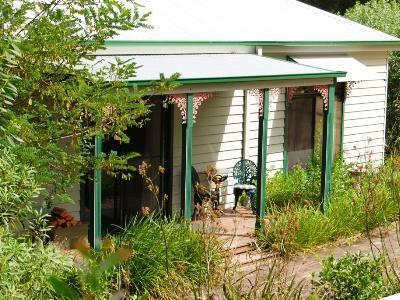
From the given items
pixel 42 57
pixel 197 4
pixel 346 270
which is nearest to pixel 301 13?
pixel 197 4

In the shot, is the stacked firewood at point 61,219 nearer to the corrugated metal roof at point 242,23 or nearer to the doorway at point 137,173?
the doorway at point 137,173

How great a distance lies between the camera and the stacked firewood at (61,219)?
10428mm

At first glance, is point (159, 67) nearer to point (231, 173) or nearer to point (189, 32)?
point (189, 32)

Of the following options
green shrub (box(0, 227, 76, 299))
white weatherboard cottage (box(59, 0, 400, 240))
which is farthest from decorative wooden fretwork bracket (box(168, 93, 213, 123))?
green shrub (box(0, 227, 76, 299))

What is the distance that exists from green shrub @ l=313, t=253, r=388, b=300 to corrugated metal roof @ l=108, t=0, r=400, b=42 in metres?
5.66

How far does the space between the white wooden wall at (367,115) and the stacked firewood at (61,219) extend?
7.16m

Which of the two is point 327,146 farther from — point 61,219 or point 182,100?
point 61,219

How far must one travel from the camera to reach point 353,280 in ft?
22.0

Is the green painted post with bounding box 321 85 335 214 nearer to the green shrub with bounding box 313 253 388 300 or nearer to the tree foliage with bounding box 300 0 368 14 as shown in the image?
the green shrub with bounding box 313 253 388 300

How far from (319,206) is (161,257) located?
4014mm

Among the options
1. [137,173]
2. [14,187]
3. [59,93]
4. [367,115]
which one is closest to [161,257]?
[59,93]

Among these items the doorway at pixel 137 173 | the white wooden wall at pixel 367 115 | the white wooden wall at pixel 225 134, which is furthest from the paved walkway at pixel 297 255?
the white wooden wall at pixel 367 115

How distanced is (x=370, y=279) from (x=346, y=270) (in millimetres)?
231

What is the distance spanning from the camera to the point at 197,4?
14781mm
